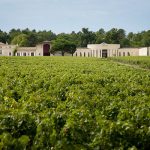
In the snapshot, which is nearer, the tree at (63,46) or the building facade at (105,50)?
the tree at (63,46)

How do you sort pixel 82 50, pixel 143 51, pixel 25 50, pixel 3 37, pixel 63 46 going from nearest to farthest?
pixel 63 46 → pixel 25 50 → pixel 143 51 → pixel 82 50 → pixel 3 37

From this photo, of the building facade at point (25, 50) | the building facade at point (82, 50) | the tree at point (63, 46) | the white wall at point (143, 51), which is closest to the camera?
the tree at point (63, 46)

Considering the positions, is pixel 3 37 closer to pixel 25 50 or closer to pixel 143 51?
pixel 25 50

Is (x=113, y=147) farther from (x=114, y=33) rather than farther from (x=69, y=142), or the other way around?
(x=114, y=33)

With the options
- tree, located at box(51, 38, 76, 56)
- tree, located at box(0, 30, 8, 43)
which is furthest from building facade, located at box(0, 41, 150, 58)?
tree, located at box(0, 30, 8, 43)

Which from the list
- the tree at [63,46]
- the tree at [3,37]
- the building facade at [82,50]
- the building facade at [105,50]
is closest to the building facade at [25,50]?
the building facade at [82,50]

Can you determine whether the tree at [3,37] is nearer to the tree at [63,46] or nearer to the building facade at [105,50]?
the building facade at [105,50]

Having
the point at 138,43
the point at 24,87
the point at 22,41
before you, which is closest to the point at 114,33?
the point at 138,43

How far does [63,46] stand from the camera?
5044 inches

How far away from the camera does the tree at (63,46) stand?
5025 inches

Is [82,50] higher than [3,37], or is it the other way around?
[3,37]

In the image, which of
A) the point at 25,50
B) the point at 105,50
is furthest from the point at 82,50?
the point at 25,50

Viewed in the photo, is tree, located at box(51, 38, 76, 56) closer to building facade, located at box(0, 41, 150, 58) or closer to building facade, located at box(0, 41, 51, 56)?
building facade, located at box(0, 41, 150, 58)

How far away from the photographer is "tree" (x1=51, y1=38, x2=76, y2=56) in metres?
128
